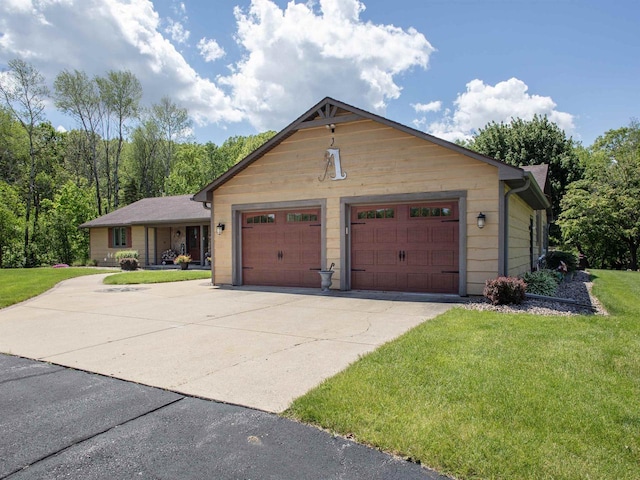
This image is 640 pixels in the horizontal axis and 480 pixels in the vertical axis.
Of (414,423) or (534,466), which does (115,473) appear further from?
(534,466)

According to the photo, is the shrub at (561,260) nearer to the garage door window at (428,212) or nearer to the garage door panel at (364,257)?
the garage door window at (428,212)

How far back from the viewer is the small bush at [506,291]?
26.7 ft

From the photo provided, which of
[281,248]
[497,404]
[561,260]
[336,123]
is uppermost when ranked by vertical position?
[336,123]

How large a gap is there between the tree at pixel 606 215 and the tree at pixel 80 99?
34889mm

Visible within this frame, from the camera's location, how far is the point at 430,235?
9.98 metres

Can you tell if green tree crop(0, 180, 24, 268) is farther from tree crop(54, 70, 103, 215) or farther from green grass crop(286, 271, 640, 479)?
green grass crop(286, 271, 640, 479)

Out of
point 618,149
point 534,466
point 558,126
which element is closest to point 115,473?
point 534,466

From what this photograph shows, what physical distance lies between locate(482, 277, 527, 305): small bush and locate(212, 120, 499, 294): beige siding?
101 cm

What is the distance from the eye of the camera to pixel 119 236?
2525cm

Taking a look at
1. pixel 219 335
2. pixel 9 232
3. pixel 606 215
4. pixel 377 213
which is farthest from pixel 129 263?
pixel 606 215

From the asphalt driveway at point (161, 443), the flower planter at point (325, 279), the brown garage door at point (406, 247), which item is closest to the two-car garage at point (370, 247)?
the brown garage door at point (406, 247)

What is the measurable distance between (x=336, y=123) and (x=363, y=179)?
5.44ft

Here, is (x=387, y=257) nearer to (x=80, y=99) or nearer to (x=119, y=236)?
(x=119, y=236)

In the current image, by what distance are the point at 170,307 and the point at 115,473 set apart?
658 centimetres
